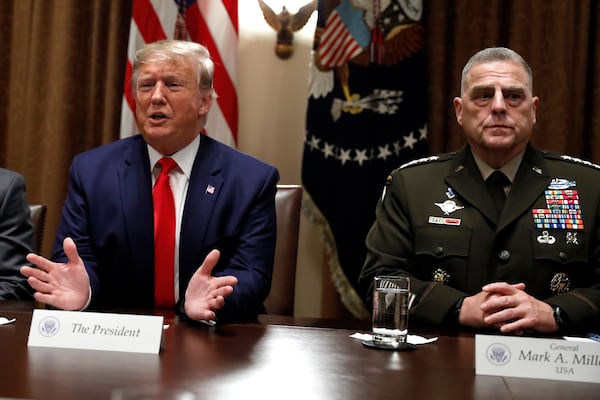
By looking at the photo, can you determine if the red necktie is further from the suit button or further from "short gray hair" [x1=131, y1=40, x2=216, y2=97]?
the suit button

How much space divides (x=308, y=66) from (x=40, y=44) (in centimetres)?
136

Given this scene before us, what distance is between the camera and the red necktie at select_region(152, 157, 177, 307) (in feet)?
7.23

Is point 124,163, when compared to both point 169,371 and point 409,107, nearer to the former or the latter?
point 169,371

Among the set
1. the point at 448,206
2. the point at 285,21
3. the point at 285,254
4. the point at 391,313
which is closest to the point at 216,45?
the point at 285,21

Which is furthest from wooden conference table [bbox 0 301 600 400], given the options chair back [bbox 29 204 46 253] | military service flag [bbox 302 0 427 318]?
military service flag [bbox 302 0 427 318]

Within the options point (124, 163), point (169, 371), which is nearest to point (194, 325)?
point (169, 371)

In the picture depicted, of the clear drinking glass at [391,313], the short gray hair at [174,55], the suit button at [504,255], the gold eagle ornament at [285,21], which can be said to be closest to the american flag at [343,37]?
the gold eagle ornament at [285,21]

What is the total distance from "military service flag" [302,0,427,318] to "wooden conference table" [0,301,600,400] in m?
1.76

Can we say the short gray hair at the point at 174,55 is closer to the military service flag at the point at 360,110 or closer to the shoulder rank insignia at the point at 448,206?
the shoulder rank insignia at the point at 448,206

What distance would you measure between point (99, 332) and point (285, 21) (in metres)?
2.54

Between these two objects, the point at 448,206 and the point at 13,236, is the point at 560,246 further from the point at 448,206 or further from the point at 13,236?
the point at 13,236

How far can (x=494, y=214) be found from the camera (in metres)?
2.19

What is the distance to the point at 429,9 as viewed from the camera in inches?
136

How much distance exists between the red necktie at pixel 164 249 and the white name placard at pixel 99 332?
77 cm
